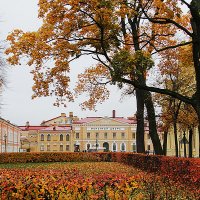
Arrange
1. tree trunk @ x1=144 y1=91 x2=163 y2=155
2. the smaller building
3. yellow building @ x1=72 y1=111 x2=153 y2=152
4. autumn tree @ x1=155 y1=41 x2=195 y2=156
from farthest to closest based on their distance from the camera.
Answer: the smaller building
yellow building @ x1=72 y1=111 x2=153 y2=152
autumn tree @ x1=155 y1=41 x2=195 y2=156
tree trunk @ x1=144 y1=91 x2=163 y2=155

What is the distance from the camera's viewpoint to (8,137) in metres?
76.4

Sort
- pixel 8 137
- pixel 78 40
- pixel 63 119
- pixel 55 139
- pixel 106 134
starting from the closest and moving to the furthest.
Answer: pixel 78 40
pixel 8 137
pixel 106 134
pixel 55 139
pixel 63 119

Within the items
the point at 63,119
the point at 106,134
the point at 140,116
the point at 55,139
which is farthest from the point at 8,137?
the point at 140,116

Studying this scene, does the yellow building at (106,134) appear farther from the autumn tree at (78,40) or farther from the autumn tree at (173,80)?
the autumn tree at (78,40)

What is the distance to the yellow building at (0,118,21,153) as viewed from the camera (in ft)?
226

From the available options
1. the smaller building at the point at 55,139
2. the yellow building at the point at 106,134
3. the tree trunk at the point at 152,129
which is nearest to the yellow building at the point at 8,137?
the smaller building at the point at 55,139

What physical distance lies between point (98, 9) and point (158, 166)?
7437mm

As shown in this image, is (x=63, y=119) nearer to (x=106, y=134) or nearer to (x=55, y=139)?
(x=55, y=139)

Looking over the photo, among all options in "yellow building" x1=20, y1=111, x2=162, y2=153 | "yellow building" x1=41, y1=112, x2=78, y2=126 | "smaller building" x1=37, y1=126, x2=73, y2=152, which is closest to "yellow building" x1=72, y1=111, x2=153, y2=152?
"yellow building" x1=20, y1=111, x2=162, y2=153

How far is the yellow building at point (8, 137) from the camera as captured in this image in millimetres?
68875

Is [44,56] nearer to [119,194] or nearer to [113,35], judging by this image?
[113,35]

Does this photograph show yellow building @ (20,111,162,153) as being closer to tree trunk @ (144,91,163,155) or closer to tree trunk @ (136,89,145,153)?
tree trunk @ (136,89,145,153)

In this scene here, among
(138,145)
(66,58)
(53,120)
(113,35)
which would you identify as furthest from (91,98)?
(53,120)

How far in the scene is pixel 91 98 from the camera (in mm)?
29750
